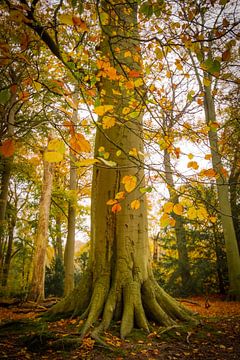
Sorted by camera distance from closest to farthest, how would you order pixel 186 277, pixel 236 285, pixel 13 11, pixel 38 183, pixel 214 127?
pixel 13 11, pixel 214 127, pixel 236 285, pixel 186 277, pixel 38 183

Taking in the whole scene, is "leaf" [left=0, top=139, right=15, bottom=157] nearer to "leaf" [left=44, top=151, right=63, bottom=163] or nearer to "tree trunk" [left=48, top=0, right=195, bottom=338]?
"leaf" [left=44, top=151, right=63, bottom=163]

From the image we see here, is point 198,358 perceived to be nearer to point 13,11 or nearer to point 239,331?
point 239,331

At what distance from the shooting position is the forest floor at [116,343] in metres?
2.78

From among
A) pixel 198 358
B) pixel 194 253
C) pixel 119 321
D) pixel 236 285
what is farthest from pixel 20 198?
pixel 198 358

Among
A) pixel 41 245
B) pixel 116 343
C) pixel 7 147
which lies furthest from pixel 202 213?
pixel 41 245

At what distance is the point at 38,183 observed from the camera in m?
11.8

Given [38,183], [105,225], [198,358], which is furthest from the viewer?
[38,183]

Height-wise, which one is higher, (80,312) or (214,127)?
(214,127)

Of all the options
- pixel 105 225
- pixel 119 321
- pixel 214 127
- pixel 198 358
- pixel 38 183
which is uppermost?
pixel 38 183

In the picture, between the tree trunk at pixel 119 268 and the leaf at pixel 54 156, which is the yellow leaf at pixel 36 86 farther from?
the tree trunk at pixel 119 268

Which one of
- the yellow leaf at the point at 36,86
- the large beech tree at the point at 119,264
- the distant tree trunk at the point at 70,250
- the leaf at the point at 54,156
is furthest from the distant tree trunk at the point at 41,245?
the leaf at the point at 54,156

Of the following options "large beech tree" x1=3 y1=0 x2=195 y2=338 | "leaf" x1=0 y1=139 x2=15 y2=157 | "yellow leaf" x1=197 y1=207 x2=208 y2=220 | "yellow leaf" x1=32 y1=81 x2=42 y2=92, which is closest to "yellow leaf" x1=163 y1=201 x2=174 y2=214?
"yellow leaf" x1=197 y1=207 x2=208 y2=220

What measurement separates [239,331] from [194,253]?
22.7 ft

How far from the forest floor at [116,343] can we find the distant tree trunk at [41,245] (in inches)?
223
